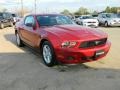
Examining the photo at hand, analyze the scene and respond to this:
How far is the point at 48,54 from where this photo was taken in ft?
22.8

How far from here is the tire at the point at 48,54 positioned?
6.61 metres

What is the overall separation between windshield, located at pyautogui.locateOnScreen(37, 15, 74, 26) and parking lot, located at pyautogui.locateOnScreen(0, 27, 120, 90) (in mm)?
1234

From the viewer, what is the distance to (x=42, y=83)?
546 cm

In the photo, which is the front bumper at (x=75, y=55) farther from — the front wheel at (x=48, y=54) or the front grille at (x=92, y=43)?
the front wheel at (x=48, y=54)

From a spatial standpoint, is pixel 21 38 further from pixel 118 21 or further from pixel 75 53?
pixel 118 21

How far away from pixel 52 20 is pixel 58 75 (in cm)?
261

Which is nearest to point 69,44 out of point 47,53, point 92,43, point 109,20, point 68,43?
point 68,43

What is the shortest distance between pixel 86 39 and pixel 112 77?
122cm

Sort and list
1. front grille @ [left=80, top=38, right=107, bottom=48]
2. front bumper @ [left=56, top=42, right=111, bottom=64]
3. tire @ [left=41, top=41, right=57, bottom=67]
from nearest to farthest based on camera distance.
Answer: front bumper @ [left=56, top=42, right=111, bottom=64] → front grille @ [left=80, top=38, right=107, bottom=48] → tire @ [left=41, top=41, right=57, bottom=67]

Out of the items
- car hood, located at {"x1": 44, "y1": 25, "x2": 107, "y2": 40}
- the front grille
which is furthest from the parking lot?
car hood, located at {"x1": 44, "y1": 25, "x2": 107, "y2": 40}

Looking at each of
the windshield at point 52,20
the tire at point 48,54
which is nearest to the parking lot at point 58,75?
the tire at point 48,54

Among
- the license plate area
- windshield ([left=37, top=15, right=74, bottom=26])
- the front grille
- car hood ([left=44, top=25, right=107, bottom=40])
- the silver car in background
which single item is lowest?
the silver car in background

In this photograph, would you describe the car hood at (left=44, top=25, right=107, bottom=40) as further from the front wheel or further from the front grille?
the front wheel

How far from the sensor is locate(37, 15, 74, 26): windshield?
26.0ft
